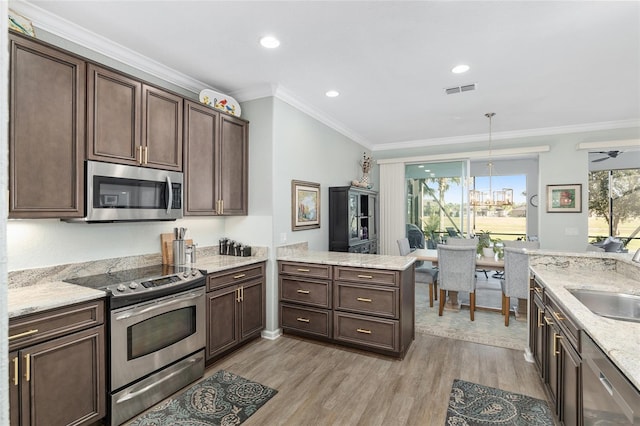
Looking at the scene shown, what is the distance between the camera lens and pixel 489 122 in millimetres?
4969

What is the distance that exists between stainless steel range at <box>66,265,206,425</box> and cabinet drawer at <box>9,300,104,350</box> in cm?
10

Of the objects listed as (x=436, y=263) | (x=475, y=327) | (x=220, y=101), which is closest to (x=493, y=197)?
(x=436, y=263)

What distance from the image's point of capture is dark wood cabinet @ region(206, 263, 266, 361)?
2.93m

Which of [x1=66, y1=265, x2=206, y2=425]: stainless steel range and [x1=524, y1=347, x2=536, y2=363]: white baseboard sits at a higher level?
[x1=66, y1=265, x2=206, y2=425]: stainless steel range

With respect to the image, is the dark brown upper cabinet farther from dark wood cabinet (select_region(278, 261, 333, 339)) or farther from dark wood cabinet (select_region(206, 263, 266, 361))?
dark wood cabinet (select_region(278, 261, 333, 339))

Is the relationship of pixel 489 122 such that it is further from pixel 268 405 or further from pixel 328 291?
pixel 268 405

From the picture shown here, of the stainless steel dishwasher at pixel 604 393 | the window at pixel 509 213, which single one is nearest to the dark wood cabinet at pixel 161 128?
the stainless steel dishwasher at pixel 604 393

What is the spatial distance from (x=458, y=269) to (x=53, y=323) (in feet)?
13.3

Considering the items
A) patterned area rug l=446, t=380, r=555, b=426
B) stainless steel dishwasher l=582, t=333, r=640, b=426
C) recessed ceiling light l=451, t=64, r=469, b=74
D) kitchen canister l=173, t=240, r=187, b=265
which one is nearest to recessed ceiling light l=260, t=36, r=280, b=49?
recessed ceiling light l=451, t=64, r=469, b=74

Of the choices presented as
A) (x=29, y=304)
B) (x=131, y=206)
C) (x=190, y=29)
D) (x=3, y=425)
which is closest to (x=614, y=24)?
(x=190, y=29)

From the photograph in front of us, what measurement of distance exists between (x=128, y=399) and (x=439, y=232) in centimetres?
582

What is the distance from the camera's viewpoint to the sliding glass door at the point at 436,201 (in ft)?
20.4

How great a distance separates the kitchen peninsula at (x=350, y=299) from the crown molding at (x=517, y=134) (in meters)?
3.52

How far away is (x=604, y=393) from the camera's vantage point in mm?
1307
